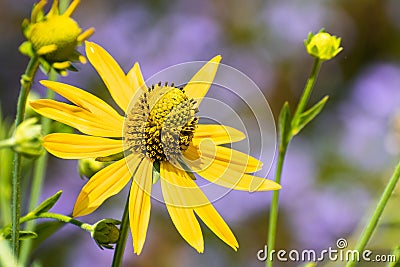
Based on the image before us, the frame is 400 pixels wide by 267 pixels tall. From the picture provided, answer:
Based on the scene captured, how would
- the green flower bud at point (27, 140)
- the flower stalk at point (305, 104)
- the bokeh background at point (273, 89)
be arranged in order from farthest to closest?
the bokeh background at point (273, 89) → the flower stalk at point (305, 104) → the green flower bud at point (27, 140)

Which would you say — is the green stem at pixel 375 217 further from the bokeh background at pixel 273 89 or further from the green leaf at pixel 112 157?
the bokeh background at pixel 273 89

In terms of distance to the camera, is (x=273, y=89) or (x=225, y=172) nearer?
(x=225, y=172)

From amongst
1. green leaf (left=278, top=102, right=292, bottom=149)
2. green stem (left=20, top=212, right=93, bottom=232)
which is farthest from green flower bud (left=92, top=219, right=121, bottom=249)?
green leaf (left=278, top=102, right=292, bottom=149)

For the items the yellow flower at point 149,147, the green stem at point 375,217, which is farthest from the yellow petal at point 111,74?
the green stem at point 375,217

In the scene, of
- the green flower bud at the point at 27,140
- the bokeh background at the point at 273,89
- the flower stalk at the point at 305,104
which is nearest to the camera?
the green flower bud at the point at 27,140

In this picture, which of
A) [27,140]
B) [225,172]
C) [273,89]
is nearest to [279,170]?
[225,172]

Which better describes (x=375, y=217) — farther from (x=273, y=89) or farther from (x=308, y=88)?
(x=273, y=89)
